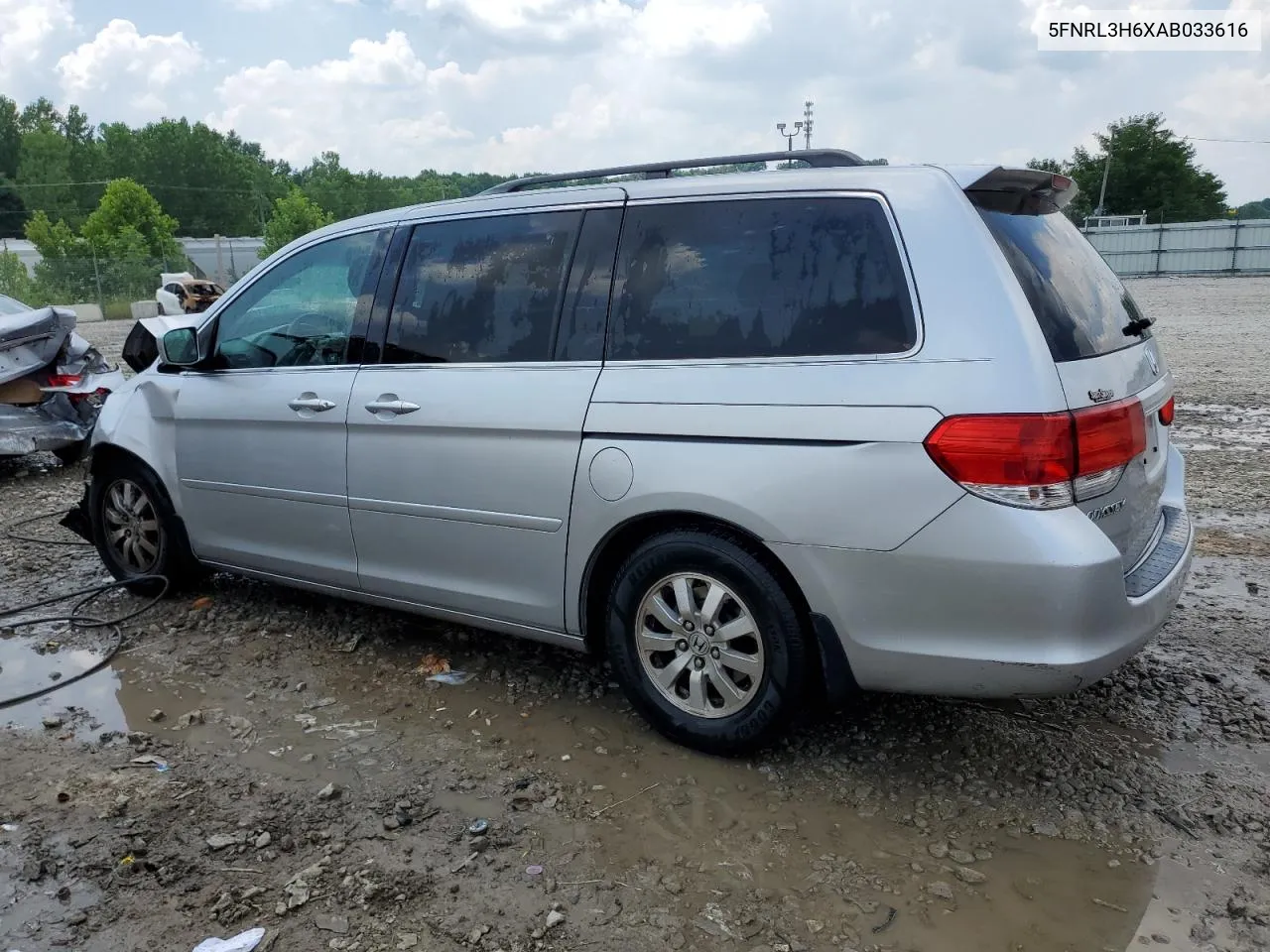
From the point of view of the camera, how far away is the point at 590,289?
3.57 meters

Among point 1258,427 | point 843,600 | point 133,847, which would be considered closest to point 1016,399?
point 843,600

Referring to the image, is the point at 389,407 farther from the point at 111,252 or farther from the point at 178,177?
the point at 178,177

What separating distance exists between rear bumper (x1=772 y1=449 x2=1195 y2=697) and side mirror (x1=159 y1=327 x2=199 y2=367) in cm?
315

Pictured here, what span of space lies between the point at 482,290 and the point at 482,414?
54 centimetres

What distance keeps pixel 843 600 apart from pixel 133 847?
231 cm

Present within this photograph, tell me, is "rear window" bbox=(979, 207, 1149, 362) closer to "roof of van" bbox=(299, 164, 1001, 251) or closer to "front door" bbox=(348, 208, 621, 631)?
"roof of van" bbox=(299, 164, 1001, 251)

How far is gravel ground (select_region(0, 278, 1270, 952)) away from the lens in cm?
265

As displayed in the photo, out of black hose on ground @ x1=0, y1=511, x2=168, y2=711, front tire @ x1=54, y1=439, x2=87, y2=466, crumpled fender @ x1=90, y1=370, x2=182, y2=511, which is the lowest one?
black hose on ground @ x1=0, y1=511, x2=168, y2=711

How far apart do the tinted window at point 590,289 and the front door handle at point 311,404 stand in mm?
1166

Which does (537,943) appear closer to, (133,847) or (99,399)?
(133,847)

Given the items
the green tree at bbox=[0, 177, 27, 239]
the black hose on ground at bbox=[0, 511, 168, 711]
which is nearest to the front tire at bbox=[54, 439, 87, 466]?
the black hose on ground at bbox=[0, 511, 168, 711]

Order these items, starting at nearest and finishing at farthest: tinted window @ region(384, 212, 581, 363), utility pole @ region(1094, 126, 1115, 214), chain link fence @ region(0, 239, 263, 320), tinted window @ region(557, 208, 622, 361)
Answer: tinted window @ region(557, 208, 622, 361), tinted window @ region(384, 212, 581, 363), chain link fence @ region(0, 239, 263, 320), utility pole @ region(1094, 126, 1115, 214)

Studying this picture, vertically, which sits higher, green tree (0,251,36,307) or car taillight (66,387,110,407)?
green tree (0,251,36,307)

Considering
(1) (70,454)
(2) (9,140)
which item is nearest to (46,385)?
(1) (70,454)
